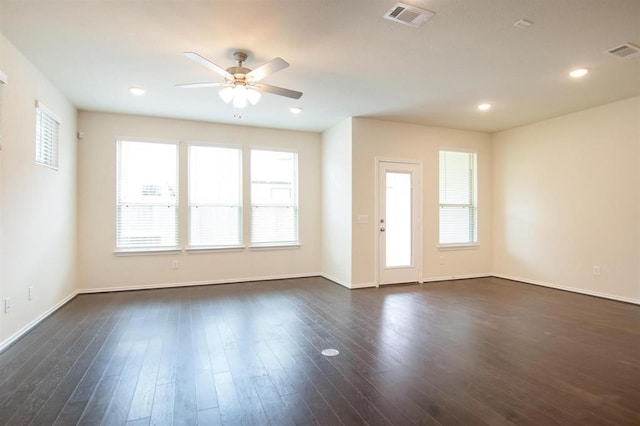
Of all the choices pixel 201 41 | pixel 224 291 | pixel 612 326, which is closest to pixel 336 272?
pixel 224 291

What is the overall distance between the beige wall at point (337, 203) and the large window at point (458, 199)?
1.92 meters

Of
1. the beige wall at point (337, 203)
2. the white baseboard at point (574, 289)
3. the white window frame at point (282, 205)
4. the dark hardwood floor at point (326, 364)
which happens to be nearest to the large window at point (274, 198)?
the white window frame at point (282, 205)

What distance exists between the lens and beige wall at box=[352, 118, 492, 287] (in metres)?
5.56

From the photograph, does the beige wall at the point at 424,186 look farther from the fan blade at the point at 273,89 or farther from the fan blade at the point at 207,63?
the fan blade at the point at 207,63

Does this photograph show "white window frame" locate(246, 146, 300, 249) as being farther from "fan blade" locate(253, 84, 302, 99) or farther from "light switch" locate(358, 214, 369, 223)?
"fan blade" locate(253, 84, 302, 99)

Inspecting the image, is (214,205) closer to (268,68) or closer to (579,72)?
(268,68)

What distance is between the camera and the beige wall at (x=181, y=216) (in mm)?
5203

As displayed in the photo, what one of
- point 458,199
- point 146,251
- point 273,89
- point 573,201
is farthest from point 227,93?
point 573,201

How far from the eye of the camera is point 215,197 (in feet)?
19.4

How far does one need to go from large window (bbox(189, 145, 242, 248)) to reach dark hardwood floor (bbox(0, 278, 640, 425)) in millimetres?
1491

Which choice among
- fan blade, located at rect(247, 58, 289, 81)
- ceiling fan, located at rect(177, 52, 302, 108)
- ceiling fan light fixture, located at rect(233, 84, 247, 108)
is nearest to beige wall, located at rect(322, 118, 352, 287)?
ceiling fan, located at rect(177, 52, 302, 108)

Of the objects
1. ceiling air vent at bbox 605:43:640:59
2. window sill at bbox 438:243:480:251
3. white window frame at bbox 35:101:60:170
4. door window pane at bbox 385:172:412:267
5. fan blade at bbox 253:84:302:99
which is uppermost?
ceiling air vent at bbox 605:43:640:59

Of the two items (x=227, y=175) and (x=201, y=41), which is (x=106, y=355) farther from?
(x=227, y=175)

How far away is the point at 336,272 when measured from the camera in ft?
19.7
